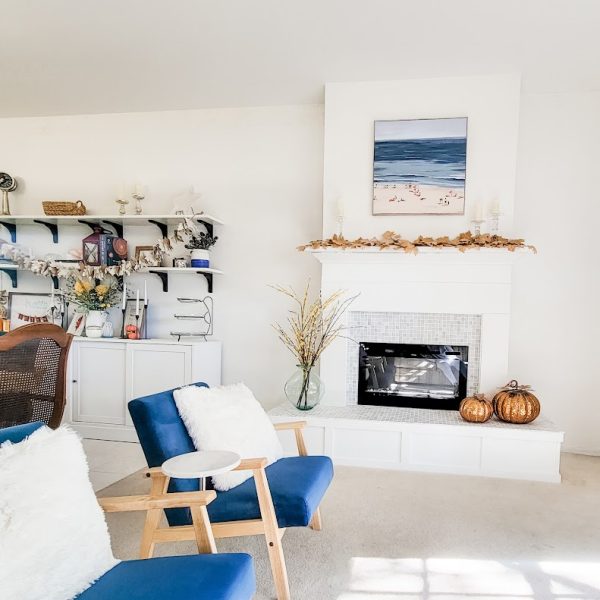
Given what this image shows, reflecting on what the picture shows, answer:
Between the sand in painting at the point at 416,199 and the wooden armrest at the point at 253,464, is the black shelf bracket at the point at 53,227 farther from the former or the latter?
the wooden armrest at the point at 253,464

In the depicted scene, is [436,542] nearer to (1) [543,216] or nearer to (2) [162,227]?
(1) [543,216]

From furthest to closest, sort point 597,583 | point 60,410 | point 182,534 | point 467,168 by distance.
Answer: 1. point 467,168
2. point 60,410
3. point 597,583
4. point 182,534

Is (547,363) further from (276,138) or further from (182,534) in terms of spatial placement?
(182,534)

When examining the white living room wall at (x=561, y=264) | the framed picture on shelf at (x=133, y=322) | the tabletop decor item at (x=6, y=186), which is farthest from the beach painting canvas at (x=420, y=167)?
the tabletop decor item at (x=6, y=186)

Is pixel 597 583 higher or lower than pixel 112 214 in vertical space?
lower

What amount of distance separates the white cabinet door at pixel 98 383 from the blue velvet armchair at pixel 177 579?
2550mm

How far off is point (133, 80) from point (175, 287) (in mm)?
1710

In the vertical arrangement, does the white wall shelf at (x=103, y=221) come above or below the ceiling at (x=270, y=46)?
below

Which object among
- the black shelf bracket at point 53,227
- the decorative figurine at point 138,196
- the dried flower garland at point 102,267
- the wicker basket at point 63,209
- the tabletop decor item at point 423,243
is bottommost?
the dried flower garland at point 102,267

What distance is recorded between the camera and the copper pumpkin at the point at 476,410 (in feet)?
11.1

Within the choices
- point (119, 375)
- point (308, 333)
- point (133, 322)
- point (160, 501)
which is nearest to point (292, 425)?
point (160, 501)

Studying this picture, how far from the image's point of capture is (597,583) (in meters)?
2.04

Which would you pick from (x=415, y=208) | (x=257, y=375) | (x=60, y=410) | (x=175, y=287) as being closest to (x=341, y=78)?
(x=415, y=208)

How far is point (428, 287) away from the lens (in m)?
3.73
